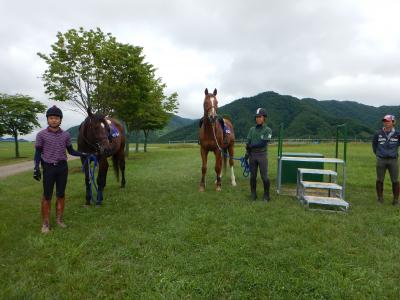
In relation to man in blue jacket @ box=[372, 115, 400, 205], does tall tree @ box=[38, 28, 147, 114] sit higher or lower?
higher

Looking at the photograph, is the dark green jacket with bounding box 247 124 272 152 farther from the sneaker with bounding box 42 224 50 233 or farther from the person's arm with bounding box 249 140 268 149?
the sneaker with bounding box 42 224 50 233

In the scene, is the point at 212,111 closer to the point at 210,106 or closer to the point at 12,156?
the point at 210,106

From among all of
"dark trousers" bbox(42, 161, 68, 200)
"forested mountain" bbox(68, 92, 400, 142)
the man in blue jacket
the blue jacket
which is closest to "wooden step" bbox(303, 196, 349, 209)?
the man in blue jacket

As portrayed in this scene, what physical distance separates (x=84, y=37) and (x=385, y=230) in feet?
52.6

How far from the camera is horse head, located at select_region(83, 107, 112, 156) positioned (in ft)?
22.1

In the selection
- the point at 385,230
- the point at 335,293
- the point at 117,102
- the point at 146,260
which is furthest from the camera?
the point at 117,102

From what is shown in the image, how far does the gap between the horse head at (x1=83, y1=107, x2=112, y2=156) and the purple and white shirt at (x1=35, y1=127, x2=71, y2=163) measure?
53.2 inches

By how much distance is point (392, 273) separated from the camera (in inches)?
143

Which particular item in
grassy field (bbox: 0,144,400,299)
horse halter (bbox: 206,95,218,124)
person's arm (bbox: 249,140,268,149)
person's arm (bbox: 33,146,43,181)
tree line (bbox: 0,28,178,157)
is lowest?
grassy field (bbox: 0,144,400,299)

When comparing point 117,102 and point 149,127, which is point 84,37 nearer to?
point 117,102

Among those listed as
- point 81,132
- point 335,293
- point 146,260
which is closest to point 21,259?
point 146,260

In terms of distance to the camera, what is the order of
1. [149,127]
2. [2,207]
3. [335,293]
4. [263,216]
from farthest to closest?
[149,127] → [2,207] → [263,216] → [335,293]

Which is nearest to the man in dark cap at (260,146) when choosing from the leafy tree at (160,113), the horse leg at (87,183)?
the horse leg at (87,183)

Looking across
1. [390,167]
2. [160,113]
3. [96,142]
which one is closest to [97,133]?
[96,142]
